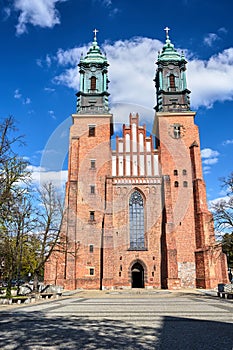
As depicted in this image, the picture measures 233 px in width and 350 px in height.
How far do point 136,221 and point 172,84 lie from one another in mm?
15304

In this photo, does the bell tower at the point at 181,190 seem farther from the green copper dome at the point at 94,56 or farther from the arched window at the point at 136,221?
the green copper dome at the point at 94,56

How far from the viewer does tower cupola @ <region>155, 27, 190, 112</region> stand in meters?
33.9

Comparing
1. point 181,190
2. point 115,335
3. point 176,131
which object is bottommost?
point 115,335

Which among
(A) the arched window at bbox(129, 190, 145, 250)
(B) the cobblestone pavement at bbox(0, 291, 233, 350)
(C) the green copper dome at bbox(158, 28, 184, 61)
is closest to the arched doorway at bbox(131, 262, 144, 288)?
(A) the arched window at bbox(129, 190, 145, 250)

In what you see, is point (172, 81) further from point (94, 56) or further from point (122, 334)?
point (122, 334)

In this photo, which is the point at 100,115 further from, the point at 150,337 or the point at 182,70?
the point at 150,337

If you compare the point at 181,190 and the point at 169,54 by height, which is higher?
the point at 169,54

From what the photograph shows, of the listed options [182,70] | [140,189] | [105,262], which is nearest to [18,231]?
[105,262]

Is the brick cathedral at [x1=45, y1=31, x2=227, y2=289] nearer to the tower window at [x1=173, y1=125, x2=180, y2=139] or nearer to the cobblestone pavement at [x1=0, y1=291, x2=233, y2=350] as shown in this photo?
the tower window at [x1=173, y1=125, x2=180, y2=139]

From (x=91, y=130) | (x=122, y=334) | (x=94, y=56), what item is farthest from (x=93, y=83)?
(x=122, y=334)

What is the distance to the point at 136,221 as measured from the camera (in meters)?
30.2

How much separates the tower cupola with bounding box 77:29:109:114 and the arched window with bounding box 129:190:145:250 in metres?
9.99

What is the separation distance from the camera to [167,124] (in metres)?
33.2

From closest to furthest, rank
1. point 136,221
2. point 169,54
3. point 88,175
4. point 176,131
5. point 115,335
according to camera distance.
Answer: point 115,335 → point 136,221 → point 88,175 → point 176,131 → point 169,54
